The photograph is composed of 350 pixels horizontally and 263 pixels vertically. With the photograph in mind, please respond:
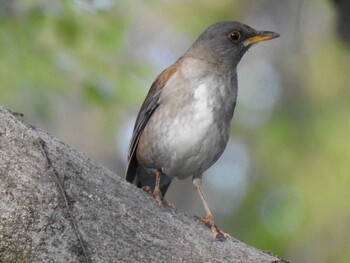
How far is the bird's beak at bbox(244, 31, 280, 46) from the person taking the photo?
557 centimetres

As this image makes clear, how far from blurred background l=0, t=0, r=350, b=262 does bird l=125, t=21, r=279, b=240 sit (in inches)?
30.6

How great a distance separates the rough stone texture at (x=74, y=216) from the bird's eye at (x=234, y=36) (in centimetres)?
276

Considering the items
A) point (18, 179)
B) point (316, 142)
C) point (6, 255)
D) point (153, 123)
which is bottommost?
point (6, 255)

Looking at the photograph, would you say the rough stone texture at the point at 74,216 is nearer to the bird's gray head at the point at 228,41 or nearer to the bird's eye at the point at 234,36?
the bird's gray head at the point at 228,41

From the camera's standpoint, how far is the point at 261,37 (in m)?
5.63

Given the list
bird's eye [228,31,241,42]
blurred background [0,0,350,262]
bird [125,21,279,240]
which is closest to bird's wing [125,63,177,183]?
bird [125,21,279,240]

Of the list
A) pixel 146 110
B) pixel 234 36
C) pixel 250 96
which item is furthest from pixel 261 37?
pixel 250 96

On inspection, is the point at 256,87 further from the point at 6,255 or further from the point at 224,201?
the point at 6,255

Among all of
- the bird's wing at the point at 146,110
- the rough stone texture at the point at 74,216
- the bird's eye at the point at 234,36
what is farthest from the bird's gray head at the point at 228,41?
the rough stone texture at the point at 74,216

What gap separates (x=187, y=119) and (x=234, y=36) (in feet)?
3.11

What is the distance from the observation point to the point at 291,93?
10195 mm

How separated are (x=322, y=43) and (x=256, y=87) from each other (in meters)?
3.22

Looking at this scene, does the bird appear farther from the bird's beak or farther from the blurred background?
the blurred background

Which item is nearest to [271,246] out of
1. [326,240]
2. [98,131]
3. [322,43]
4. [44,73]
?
[326,240]
